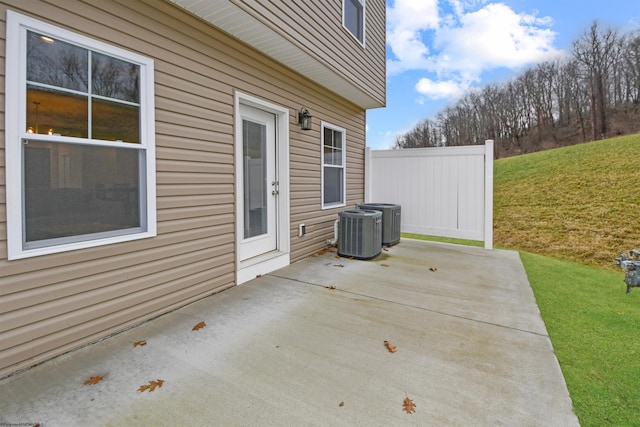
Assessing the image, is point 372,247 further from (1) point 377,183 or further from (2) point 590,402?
(2) point 590,402

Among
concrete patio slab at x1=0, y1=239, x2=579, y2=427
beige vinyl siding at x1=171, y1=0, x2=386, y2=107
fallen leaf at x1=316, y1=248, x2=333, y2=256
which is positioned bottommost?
concrete patio slab at x1=0, y1=239, x2=579, y2=427

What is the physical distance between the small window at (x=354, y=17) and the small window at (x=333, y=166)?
170 cm

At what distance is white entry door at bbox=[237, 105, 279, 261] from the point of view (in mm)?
4039

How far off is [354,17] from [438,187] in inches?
141

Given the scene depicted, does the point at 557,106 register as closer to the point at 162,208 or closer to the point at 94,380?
the point at 162,208

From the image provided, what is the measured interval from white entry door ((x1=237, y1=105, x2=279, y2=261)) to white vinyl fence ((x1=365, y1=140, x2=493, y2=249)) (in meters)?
3.27

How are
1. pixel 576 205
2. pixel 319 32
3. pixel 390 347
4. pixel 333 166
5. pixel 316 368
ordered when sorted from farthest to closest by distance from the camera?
pixel 576 205
pixel 333 166
pixel 319 32
pixel 390 347
pixel 316 368

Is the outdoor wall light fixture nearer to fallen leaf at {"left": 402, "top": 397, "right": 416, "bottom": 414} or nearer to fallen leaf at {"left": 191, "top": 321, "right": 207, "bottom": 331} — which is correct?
fallen leaf at {"left": 191, "top": 321, "right": 207, "bottom": 331}

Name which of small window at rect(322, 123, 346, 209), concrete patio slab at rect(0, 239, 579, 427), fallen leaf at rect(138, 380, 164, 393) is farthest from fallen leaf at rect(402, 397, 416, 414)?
small window at rect(322, 123, 346, 209)

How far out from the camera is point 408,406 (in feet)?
5.60

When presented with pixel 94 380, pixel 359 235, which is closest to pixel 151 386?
pixel 94 380

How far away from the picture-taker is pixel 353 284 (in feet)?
12.4

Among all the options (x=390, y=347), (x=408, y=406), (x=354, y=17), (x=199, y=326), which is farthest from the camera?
(x=354, y=17)

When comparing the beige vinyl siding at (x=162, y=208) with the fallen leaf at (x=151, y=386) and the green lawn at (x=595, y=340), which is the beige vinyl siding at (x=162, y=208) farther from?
the green lawn at (x=595, y=340)
